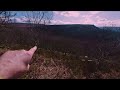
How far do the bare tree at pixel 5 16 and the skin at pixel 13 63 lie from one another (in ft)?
3.99

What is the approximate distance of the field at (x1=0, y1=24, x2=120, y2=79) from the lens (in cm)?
227

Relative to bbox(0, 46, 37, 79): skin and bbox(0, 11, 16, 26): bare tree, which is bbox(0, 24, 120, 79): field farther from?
bbox(0, 46, 37, 79): skin

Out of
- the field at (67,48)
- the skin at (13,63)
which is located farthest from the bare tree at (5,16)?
the skin at (13,63)

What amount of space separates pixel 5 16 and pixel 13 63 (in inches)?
50.9

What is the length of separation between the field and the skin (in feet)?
3.64

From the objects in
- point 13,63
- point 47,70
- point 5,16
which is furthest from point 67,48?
point 13,63

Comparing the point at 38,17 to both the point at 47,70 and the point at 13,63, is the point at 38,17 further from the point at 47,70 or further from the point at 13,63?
the point at 13,63

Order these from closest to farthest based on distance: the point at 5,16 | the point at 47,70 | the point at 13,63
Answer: the point at 13,63 → the point at 5,16 → the point at 47,70

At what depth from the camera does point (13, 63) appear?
108 cm

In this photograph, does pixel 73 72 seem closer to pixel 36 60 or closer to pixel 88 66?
pixel 88 66
